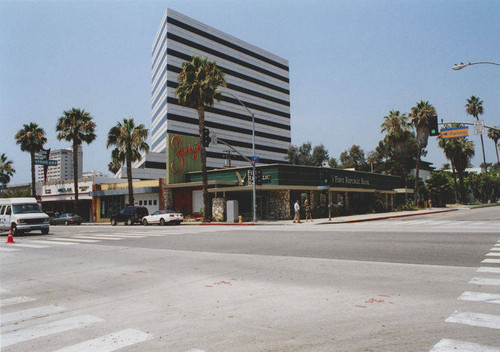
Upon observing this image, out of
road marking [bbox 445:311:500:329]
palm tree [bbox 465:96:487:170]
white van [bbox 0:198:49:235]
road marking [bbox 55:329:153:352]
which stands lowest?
road marking [bbox 445:311:500:329]

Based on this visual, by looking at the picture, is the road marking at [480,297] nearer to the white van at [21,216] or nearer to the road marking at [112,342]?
the road marking at [112,342]

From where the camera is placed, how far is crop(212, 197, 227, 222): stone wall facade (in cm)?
3531

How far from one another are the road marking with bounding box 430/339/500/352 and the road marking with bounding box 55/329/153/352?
3391mm

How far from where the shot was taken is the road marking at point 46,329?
4.98 meters

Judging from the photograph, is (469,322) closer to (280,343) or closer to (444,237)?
(280,343)

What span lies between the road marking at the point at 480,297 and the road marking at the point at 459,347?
2079 millimetres

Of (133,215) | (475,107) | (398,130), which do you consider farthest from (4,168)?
(475,107)

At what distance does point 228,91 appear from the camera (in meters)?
86.9

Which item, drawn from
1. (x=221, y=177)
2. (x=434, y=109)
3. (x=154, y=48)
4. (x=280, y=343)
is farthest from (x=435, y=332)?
(x=154, y=48)

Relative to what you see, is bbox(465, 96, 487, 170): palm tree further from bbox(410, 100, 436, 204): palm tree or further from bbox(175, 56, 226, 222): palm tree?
bbox(175, 56, 226, 222): palm tree

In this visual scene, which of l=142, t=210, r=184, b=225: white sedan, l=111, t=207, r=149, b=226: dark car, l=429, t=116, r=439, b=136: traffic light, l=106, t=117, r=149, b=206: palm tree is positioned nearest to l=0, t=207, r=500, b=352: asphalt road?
l=429, t=116, r=439, b=136: traffic light

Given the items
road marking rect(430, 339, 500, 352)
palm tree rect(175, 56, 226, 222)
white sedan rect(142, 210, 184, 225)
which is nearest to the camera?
road marking rect(430, 339, 500, 352)

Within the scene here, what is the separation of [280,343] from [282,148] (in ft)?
329

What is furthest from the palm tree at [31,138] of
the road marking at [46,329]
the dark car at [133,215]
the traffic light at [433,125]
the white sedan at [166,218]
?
the road marking at [46,329]
